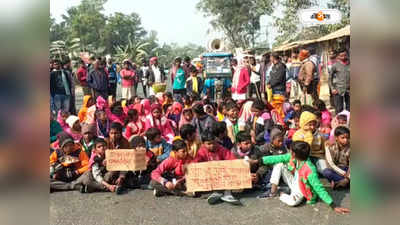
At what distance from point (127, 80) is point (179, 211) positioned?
4.03 ft

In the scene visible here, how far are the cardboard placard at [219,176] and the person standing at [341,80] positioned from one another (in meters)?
0.94

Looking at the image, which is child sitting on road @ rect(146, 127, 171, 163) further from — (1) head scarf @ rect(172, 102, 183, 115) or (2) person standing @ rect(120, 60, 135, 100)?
(2) person standing @ rect(120, 60, 135, 100)

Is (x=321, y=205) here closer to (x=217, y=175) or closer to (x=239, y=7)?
(x=217, y=175)

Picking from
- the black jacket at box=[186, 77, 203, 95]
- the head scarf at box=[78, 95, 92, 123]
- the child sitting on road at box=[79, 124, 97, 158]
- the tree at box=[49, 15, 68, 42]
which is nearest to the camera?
the tree at box=[49, 15, 68, 42]

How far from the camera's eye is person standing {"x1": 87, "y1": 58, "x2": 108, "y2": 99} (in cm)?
333

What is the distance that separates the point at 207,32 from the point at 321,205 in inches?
64.2

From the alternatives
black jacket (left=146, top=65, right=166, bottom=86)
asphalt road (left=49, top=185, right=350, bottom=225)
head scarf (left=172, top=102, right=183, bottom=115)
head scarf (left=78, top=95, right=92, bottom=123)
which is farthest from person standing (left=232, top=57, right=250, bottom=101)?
head scarf (left=78, top=95, right=92, bottom=123)

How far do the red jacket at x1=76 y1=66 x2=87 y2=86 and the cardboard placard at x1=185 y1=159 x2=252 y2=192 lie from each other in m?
1.19

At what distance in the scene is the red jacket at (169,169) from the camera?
3340 mm

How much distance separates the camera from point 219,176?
3111 mm

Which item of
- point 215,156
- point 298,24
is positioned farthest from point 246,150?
point 298,24

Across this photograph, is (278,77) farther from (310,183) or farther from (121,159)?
(121,159)

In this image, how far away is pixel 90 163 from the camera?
349 cm
